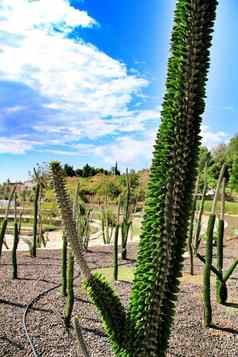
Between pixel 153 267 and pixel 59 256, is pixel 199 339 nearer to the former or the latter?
pixel 153 267

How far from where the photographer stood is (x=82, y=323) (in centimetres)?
746

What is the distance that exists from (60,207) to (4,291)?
7.06m

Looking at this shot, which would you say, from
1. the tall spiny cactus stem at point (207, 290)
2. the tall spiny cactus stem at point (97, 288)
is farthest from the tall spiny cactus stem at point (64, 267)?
the tall spiny cactus stem at point (97, 288)

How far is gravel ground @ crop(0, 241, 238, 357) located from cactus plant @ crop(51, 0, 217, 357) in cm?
412

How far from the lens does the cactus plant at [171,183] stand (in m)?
2.36

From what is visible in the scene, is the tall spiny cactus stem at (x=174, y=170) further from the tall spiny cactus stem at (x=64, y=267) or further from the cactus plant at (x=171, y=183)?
the tall spiny cactus stem at (x=64, y=267)

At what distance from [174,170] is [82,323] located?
18.2 ft

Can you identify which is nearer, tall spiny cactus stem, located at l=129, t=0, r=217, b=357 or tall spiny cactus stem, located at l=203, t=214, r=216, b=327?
tall spiny cactus stem, located at l=129, t=0, r=217, b=357

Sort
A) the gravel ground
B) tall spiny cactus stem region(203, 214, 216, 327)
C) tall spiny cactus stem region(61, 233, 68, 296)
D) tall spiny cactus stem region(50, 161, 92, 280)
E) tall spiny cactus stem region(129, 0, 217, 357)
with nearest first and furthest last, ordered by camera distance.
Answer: tall spiny cactus stem region(129, 0, 217, 357) < tall spiny cactus stem region(50, 161, 92, 280) < the gravel ground < tall spiny cactus stem region(203, 214, 216, 327) < tall spiny cactus stem region(61, 233, 68, 296)

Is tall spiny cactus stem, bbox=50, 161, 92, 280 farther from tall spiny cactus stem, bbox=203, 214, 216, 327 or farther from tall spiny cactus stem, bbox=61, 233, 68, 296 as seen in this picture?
tall spiny cactus stem, bbox=61, 233, 68, 296

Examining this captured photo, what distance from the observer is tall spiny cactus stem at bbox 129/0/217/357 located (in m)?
2.36

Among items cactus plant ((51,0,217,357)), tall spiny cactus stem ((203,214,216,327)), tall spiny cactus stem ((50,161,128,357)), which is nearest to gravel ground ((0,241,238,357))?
tall spiny cactus stem ((203,214,216,327))

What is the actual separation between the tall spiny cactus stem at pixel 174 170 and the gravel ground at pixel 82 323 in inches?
168

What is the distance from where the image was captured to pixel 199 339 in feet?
23.0
